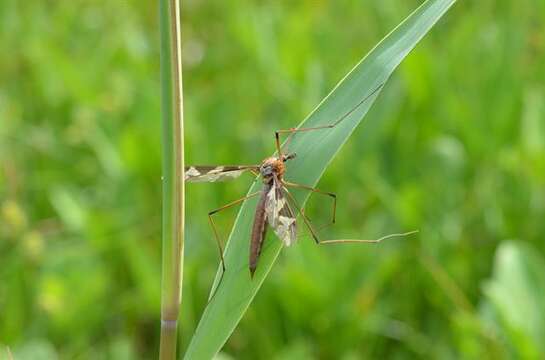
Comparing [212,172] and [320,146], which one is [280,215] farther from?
[212,172]

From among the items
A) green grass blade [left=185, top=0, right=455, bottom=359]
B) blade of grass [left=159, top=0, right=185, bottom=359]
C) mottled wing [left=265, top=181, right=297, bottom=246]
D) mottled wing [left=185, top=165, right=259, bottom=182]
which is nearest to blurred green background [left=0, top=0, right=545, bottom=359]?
mottled wing [left=185, top=165, right=259, bottom=182]

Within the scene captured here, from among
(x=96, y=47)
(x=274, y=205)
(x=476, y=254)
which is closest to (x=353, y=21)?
(x=96, y=47)

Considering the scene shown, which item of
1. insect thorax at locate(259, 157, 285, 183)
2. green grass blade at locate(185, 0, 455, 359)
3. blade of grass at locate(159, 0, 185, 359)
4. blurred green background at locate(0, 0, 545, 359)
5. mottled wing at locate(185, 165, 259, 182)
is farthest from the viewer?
blurred green background at locate(0, 0, 545, 359)

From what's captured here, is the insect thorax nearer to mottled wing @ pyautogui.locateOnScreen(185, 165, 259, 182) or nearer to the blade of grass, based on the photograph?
mottled wing @ pyautogui.locateOnScreen(185, 165, 259, 182)

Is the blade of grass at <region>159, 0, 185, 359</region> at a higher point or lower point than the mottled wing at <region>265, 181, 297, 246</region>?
higher

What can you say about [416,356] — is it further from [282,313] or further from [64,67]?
[64,67]

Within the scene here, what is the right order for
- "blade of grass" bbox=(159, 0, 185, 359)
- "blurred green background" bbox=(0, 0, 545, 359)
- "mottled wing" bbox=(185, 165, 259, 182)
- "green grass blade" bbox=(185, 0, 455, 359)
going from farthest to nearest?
"blurred green background" bbox=(0, 0, 545, 359)
"mottled wing" bbox=(185, 165, 259, 182)
"green grass blade" bbox=(185, 0, 455, 359)
"blade of grass" bbox=(159, 0, 185, 359)

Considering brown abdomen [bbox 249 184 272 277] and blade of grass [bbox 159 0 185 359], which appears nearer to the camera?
blade of grass [bbox 159 0 185 359]

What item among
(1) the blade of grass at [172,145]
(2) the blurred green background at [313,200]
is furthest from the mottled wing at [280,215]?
(2) the blurred green background at [313,200]
